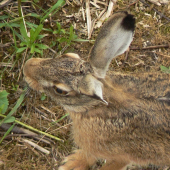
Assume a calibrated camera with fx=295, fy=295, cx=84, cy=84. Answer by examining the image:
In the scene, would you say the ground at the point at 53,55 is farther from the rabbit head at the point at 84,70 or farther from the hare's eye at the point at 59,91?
the hare's eye at the point at 59,91

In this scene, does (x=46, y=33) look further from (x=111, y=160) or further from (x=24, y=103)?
(x=111, y=160)

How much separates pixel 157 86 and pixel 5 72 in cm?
241

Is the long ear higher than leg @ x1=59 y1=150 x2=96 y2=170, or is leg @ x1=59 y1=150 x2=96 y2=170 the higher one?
the long ear

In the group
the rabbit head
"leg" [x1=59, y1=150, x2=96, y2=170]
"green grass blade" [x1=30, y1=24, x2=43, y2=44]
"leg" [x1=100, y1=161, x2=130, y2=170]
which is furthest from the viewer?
"leg" [x1=59, y1=150, x2=96, y2=170]

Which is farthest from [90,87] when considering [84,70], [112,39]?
[112,39]

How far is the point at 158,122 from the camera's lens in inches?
145

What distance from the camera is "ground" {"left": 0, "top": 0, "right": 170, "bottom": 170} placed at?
15.3 feet

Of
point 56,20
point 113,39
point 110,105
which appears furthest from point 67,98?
point 56,20

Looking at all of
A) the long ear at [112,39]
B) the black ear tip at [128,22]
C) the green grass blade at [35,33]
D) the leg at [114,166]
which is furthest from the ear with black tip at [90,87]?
the leg at [114,166]

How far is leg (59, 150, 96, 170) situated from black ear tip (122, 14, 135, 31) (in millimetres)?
2371

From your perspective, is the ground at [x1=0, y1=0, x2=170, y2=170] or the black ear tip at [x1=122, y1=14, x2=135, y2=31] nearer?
the black ear tip at [x1=122, y1=14, x2=135, y2=31]

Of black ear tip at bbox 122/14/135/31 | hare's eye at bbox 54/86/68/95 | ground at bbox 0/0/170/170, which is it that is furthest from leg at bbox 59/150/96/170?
black ear tip at bbox 122/14/135/31

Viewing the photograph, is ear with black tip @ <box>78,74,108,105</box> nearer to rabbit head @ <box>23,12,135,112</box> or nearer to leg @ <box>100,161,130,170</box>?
rabbit head @ <box>23,12,135,112</box>

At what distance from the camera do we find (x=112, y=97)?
3.74 meters
